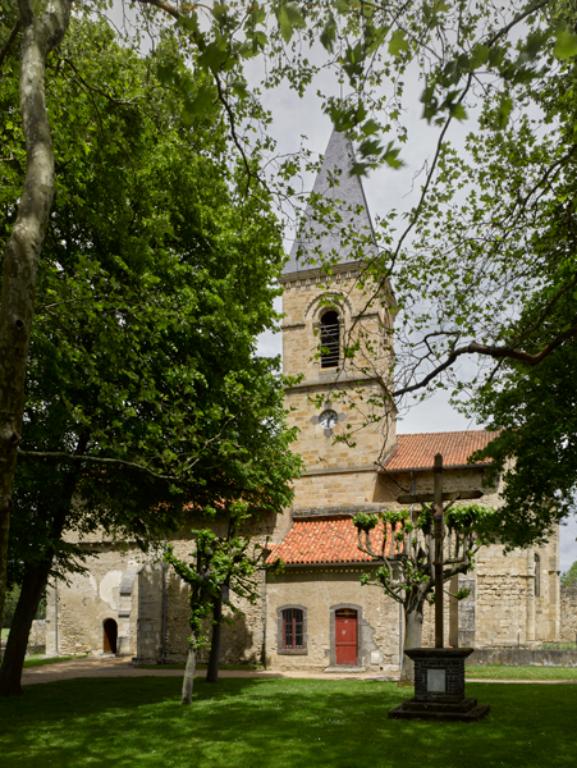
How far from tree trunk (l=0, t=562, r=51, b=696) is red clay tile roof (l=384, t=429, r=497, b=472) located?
1544 centimetres

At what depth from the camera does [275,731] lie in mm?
12070

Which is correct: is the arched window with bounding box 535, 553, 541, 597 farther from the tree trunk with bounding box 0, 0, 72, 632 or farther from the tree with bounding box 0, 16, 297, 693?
the tree trunk with bounding box 0, 0, 72, 632

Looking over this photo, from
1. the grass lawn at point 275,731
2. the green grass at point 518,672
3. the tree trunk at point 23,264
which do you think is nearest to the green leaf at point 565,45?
the tree trunk at point 23,264

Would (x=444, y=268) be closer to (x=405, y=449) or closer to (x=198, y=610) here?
(x=198, y=610)

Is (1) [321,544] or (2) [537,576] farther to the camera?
(2) [537,576]

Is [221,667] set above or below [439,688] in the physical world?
below

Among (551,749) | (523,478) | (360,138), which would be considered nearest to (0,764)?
(551,749)

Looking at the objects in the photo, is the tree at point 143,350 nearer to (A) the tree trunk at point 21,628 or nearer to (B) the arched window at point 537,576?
(A) the tree trunk at point 21,628

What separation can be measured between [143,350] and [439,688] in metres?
8.86

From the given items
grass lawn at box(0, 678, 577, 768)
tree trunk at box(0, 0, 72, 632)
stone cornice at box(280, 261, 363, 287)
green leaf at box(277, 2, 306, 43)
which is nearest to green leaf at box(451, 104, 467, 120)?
green leaf at box(277, 2, 306, 43)

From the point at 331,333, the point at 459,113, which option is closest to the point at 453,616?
the point at 331,333

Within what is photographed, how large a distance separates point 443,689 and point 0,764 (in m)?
7.38

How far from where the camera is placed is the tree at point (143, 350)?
41.9 feet

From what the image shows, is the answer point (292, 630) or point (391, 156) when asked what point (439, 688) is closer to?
point (391, 156)
